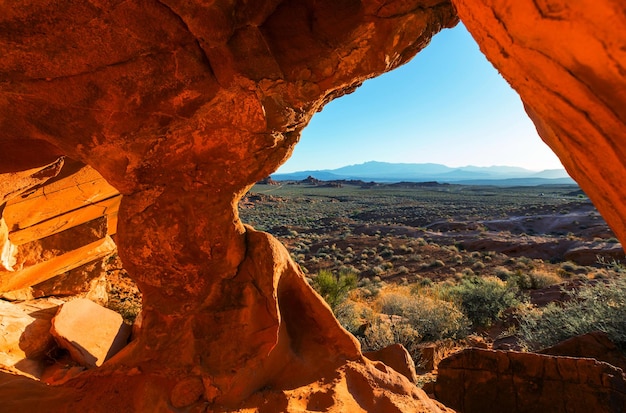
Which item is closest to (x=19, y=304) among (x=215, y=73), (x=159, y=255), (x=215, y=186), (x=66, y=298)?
(x=66, y=298)

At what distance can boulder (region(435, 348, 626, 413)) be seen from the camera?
14.8 ft

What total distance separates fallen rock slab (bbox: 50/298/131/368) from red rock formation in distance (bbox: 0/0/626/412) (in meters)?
2.25

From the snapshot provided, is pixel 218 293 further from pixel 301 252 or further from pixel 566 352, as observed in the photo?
pixel 301 252

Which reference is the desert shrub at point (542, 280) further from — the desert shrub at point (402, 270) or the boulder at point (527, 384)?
the boulder at point (527, 384)

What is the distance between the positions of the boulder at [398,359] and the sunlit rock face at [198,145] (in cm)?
98

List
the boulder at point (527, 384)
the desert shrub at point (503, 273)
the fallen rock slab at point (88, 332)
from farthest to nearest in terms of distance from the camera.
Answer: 1. the desert shrub at point (503, 273)
2. the fallen rock slab at point (88, 332)
3. the boulder at point (527, 384)

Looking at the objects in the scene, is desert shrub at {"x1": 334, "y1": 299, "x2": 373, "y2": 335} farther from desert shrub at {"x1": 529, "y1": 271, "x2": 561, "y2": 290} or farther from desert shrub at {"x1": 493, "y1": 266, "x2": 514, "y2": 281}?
desert shrub at {"x1": 493, "y1": 266, "x2": 514, "y2": 281}

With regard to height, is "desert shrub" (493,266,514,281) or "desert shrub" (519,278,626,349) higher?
"desert shrub" (519,278,626,349)

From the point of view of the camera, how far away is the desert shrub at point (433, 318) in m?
9.52

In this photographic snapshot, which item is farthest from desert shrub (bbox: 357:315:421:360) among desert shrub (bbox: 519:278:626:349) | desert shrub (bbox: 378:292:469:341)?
desert shrub (bbox: 519:278:626:349)

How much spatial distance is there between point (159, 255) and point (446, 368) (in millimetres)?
4737

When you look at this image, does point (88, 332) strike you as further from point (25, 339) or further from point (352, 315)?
point (352, 315)

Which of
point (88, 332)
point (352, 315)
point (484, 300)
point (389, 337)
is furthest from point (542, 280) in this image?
point (88, 332)

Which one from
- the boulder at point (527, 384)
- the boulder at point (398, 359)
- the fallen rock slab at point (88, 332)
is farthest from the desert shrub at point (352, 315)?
the fallen rock slab at point (88, 332)
